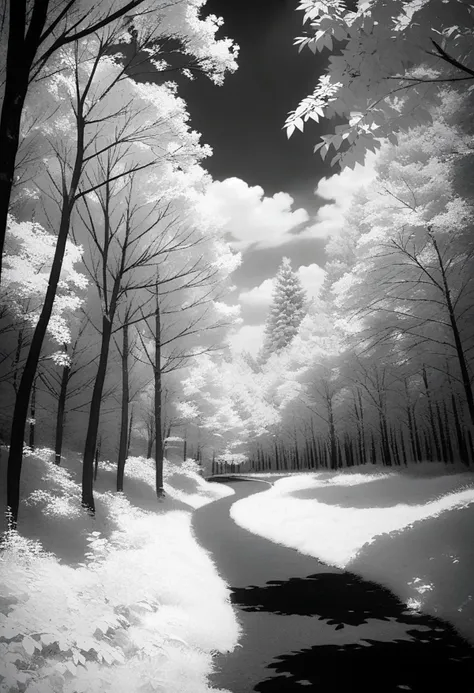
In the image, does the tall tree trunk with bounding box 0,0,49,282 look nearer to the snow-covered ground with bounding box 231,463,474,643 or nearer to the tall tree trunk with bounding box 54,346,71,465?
Answer: the snow-covered ground with bounding box 231,463,474,643

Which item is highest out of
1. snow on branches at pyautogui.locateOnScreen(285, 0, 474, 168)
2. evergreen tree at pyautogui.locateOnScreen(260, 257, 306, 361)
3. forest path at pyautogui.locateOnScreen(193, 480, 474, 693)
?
evergreen tree at pyautogui.locateOnScreen(260, 257, 306, 361)

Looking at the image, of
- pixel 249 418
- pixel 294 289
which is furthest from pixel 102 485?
pixel 294 289

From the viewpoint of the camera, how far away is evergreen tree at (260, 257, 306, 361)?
51.8m

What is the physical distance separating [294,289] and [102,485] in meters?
44.1

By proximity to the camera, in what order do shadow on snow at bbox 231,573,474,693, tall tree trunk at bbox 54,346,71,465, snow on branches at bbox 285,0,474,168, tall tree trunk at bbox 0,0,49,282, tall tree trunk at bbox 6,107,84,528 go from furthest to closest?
tall tree trunk at bbox 54,346,71,465
tall tree trunk at bbox 6,107,84,528
shadow on snow at bbox 231,573,474,693
tall tree trunk at bbox 0,0,49,282
snow on branches at bbox 285,0,474,168

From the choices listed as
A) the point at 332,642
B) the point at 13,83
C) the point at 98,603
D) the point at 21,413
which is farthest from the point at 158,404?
the point at 13,83

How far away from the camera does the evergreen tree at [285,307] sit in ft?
170

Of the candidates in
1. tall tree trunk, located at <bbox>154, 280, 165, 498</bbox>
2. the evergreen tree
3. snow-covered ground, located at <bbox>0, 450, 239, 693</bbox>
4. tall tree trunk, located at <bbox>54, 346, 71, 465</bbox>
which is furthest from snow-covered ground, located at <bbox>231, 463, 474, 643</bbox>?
the evergreen tree

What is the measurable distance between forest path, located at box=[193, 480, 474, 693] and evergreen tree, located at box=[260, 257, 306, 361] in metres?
44.8

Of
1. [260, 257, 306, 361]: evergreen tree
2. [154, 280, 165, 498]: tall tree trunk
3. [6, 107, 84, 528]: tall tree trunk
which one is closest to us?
[6, 107, 84, 528]: tall tree trunk

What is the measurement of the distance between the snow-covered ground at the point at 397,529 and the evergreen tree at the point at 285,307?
35545mm

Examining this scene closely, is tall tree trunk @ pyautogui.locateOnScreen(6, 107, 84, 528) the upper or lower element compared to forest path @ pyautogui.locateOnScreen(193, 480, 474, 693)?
upper

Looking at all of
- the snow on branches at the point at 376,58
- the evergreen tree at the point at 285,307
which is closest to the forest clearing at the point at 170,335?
the snow on branches at the point at 376,58

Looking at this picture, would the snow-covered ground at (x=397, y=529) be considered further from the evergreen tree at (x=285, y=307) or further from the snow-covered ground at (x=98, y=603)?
the evergreen tree at (x=285, y=307)
